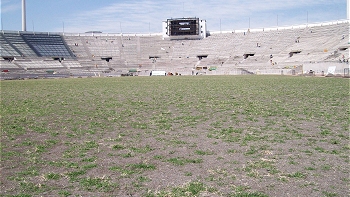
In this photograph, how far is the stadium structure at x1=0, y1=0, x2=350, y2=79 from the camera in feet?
240

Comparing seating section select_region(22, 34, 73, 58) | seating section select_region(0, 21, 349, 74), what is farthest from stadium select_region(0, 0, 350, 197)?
seating section select_region(22, 34, 73, 58)

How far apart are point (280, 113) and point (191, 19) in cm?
8872

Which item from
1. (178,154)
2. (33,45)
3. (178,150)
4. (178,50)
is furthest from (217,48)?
(178,154)

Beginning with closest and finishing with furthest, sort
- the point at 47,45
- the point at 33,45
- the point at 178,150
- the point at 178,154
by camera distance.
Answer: the point at 178,154, the point at 178,150, the point at 33,45, the point at 47,45

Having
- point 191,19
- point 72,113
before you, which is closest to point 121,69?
point 191,19

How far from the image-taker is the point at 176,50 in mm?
96688

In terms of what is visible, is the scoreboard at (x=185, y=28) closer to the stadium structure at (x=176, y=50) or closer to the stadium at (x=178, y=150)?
the stadium structure at (x=176, y=50)

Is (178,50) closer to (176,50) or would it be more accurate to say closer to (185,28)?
(176,50)

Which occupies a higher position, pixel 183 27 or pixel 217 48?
pixel 183 27

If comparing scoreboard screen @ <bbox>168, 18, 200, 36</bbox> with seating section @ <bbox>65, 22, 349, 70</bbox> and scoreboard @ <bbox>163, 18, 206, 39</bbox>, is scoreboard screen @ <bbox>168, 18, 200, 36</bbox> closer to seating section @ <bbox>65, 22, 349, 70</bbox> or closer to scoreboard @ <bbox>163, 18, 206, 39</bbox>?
scoreboard @ <bbox>163, 18, 206, 39</bbox>

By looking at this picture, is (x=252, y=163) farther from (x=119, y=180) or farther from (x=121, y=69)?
(x=121, y=69)

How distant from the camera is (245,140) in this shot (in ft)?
30.0

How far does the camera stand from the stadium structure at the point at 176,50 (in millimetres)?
73125

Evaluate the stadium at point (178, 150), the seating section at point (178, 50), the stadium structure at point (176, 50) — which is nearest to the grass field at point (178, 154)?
the stadium at point (178, 150)
